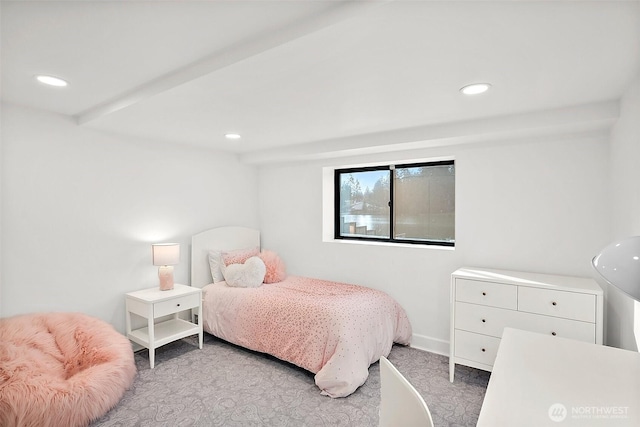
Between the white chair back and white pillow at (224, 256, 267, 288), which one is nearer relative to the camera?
the white chair back

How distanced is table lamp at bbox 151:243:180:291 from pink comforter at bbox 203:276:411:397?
46cm

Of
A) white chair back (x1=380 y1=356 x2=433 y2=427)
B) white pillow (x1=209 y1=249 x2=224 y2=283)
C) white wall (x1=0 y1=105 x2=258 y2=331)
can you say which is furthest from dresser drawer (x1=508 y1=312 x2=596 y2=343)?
white wall (x1=0 y1=105 x2=258 y2=331)

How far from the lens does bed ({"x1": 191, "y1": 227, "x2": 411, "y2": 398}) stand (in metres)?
2.59

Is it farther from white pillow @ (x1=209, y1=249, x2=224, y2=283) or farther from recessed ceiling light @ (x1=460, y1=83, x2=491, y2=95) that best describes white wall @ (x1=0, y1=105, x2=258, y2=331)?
recessed ceiling light @ (x1=460, y1=83, x2=491, y2=95)

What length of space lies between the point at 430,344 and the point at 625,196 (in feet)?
Answer: 6.73

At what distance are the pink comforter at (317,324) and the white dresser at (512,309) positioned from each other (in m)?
0.69

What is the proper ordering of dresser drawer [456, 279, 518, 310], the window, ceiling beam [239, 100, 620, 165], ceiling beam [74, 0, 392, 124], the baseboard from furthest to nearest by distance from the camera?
the window → the baseboard → dresser drawer [456, 279, 518, 310] → ceiling beam [239, 100, 620, 165] → ceiling beam [74, 0, 392, 124]

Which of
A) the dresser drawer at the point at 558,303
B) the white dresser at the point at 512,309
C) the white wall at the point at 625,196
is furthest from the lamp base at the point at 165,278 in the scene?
the white wall at the point at 625,196

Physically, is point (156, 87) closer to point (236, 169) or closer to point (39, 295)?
point (39, 295)

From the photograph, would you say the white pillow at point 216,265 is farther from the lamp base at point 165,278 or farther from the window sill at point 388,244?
the window sill at point 388,244

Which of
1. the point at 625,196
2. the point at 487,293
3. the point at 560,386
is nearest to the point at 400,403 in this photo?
the point at 560,386

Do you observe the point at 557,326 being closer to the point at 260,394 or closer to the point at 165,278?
the point at 260,394

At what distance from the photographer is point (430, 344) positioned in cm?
334

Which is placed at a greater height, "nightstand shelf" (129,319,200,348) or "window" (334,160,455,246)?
"window" (334,160,455,246)
